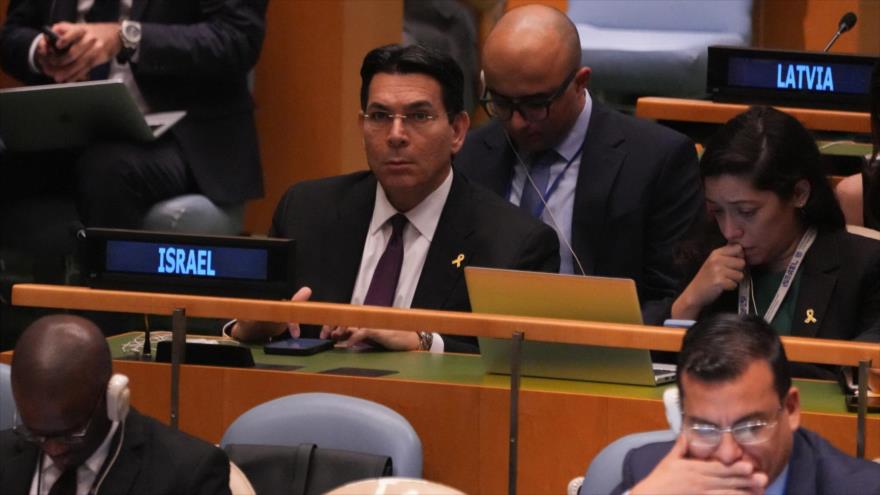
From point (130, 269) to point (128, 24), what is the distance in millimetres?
1424

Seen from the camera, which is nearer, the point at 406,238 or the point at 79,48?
the point at 406,238

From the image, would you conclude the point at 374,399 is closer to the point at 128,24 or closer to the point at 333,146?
the point at 128,24

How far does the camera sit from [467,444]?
2.93 m

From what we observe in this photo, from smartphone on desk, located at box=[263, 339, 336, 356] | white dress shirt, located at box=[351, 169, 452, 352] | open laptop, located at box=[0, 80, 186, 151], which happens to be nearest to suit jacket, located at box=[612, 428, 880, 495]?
smartphone on desk, located at box=[263, 339, 336, 356]

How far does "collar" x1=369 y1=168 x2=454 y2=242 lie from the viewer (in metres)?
3.51

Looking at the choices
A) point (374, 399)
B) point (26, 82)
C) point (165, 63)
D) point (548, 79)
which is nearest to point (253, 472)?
point (374, 399)

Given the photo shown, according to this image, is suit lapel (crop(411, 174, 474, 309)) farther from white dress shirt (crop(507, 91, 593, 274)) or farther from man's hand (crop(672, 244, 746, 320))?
man's hand (crop(672, 244, 746, 320))

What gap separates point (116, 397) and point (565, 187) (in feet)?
5.33

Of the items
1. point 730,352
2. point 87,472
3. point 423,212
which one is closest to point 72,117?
point 423,212

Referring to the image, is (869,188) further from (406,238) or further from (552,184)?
(406,238)

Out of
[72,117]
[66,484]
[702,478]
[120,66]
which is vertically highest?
[120,66]

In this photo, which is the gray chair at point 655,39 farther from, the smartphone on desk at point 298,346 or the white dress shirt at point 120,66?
the smartphone on desk at point 298,346

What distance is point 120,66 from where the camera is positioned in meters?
4.55

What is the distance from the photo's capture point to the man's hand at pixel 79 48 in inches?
170
